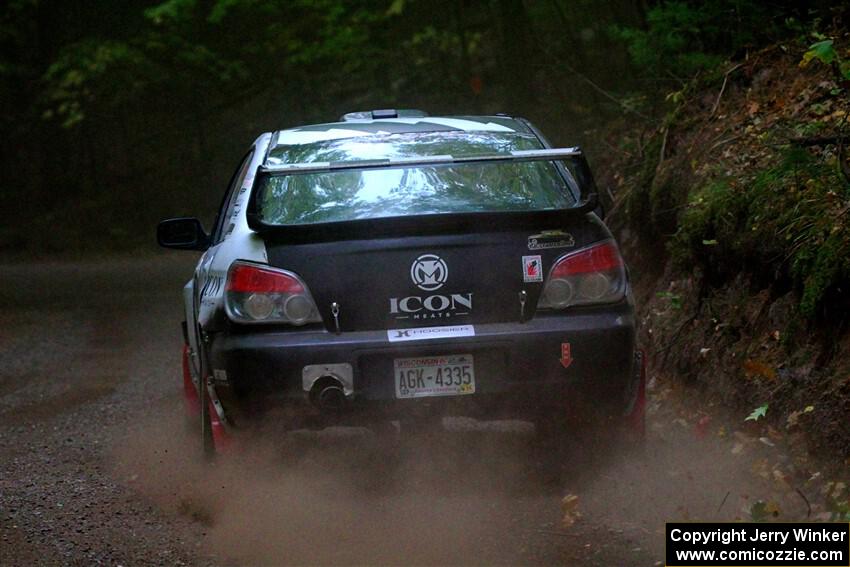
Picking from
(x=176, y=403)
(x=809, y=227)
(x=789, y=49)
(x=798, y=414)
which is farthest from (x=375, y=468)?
(x=789, y=49)

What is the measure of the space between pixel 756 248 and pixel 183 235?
3110 millimetres

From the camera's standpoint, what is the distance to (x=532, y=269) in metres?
5.66

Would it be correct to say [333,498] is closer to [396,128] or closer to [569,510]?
[569,510]

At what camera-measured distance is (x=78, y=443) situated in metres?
7.92

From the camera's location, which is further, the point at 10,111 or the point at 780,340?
the point at 10,111

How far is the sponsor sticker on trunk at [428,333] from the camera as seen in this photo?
555 cm

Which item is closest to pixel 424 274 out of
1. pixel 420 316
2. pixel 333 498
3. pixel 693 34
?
pixel 420 316

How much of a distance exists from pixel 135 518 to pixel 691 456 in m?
2.68

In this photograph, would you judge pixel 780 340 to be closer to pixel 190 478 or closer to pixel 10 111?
pixel 190 478

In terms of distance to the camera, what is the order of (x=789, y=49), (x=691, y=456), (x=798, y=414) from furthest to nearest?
(x=789, y=49) < (x=691, y=456) < (x=798, y=414)

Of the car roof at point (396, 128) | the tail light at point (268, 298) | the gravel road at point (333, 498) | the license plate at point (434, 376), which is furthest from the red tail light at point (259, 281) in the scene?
the car roof at point (396, 128)

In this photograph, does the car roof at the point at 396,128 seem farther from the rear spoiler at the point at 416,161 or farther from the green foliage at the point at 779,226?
the green foliage at the point at 779,226

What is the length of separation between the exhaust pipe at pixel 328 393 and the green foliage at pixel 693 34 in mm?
5360

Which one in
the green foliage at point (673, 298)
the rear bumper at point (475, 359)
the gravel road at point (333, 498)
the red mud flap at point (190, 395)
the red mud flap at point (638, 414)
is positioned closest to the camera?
the gravel road at point (333, 498)
